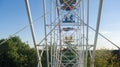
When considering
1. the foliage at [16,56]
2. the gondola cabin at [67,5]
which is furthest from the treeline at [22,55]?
the gondola cabin at [67,5]

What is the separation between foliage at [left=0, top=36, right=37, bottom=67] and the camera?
25844mm

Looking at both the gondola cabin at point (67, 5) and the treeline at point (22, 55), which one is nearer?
the gondola cabin at point (67, 5)

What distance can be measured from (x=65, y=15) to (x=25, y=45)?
17.1 m

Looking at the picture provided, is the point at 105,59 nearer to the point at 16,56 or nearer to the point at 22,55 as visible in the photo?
the point at 22,55

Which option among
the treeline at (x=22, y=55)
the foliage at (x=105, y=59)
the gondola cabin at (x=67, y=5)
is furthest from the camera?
the treeline at (x=22, y=55)

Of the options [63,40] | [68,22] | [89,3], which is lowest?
[63,40]

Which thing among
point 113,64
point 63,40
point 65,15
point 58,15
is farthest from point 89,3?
point 113,64

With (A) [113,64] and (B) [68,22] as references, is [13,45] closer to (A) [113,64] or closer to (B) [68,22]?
(A) [113,64]

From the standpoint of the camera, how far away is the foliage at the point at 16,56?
25.8m

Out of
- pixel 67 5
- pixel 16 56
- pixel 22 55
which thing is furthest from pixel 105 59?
pixel 67 5

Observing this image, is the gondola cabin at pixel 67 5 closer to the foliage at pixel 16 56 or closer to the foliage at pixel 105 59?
the foliage at pixel 105 59

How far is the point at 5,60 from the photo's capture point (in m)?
26.1

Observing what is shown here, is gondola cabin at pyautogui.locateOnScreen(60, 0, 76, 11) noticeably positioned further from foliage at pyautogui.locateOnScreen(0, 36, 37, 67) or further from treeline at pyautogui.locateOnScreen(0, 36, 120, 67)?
foliage at pyautogui.locateOnScreen(0, 36, 37, 67)

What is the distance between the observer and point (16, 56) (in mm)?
25844
